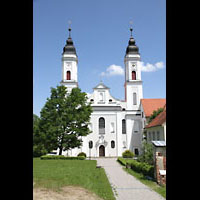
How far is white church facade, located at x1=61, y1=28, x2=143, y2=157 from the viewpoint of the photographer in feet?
134

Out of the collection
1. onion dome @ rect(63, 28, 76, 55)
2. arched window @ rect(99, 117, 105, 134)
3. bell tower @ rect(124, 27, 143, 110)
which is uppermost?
onion dome @ rect(63, 28, 76, 55)

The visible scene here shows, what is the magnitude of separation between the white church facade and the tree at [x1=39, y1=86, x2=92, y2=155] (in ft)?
24.1

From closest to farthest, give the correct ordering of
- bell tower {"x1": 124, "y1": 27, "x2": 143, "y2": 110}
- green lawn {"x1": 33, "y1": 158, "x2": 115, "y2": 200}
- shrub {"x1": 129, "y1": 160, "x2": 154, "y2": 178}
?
1. green lawn {"x1": 33, "y1": 158, "x2": 115, "y2": 200}
2. shrub {"x1": 129, "y1": 160, "x2": 154, "y2": 178}
3. bell tower {"x1": 124, "y1": 27, "x2": 143, "y2": 110}

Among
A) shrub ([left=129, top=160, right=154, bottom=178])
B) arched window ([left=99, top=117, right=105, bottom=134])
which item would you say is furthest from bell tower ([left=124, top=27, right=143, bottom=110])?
shrub ([left=129, top=160, right=154, bottom=178])

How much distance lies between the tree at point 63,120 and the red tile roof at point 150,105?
10002mm

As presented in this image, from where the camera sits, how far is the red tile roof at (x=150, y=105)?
38.1 meters

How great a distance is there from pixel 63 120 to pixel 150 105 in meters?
15.2

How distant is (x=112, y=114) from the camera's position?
41.5 m

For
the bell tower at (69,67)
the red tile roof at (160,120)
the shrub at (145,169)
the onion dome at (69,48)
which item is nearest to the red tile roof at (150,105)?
the red tile roof at (160,120)

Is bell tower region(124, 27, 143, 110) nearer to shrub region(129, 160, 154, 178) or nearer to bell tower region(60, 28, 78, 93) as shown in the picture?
bell tower region(60, 28, 78, 93)
